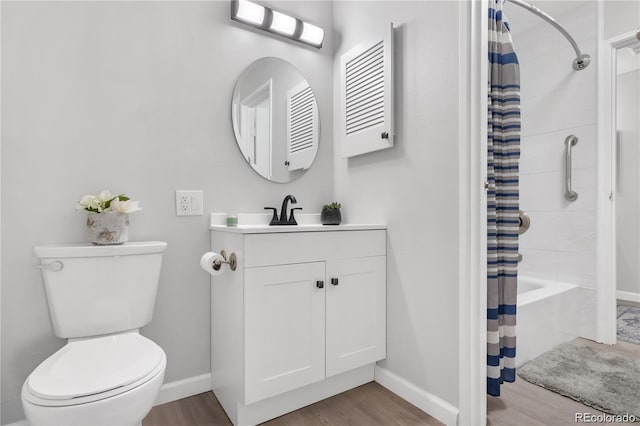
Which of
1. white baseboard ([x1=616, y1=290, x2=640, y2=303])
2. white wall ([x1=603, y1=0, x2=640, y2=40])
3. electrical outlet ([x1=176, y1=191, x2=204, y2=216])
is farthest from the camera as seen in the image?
white baseboard ([x1=616, y1=290, x2=640, y2=303])

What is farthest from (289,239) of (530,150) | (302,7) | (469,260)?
(530,150)

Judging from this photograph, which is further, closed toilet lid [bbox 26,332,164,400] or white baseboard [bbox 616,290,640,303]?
white baseboard [bbox 616,290,640,303]

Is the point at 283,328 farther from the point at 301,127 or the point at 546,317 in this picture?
the point at 546,317

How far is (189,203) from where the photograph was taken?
1670 millimetres

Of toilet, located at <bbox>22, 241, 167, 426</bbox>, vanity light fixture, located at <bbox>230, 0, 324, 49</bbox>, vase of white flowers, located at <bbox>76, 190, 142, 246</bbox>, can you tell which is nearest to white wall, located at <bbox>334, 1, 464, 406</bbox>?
vanity light fixture, located at <bbox>230, 0, 324, 49</bbox>

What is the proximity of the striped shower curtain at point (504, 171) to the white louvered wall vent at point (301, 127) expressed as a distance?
1.01 metres

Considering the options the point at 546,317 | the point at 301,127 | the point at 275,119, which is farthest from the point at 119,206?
the point at 546,317

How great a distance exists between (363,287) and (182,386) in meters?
1.01

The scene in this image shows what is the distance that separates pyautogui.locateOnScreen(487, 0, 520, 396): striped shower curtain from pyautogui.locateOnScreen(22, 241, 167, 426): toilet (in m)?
1.37

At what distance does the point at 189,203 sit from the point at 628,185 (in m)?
3.74

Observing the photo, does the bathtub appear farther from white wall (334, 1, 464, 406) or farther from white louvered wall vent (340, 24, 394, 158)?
white louvered wall vent (340, 24, 394, 158)

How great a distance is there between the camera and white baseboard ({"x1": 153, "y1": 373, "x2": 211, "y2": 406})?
1597 mm

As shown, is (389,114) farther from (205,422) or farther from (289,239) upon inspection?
(205,422)

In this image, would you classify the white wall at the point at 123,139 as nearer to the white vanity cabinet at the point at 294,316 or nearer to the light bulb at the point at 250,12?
the light bulb at the point at 250,12
